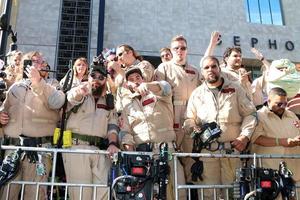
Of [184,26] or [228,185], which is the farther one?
[184,26]

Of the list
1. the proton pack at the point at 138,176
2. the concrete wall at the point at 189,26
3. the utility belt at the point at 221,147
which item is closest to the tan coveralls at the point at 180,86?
the utility belt at the point at 221,147

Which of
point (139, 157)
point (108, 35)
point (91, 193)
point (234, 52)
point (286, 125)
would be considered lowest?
point (91, 193)

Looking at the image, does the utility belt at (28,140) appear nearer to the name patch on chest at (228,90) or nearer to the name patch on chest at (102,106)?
the name patch on chest at (102,106)

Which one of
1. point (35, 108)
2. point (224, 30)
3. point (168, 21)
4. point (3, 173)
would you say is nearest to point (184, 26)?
point (168, 21)

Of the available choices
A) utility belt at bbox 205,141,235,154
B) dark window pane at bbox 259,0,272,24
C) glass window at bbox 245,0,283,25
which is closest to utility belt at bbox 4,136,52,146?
utility belt at bbox 205,141,235,154

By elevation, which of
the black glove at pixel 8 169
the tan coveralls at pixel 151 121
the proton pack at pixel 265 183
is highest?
the tan coveralls at pixel 151 121

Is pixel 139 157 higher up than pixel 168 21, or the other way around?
pixel 168 21

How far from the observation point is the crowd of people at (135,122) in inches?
178

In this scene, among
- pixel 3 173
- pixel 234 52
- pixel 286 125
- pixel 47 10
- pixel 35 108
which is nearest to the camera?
pixel 3 173

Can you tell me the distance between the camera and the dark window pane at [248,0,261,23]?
582 inches

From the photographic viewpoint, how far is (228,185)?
4293 mm

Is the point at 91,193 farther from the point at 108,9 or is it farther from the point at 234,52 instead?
the point at 108,9

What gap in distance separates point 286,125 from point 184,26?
30.5 feet

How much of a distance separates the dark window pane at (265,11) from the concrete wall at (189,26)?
332mm
